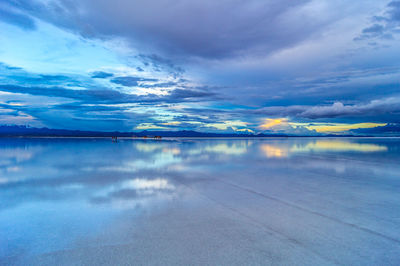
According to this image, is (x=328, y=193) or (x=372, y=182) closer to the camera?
(x=328, y=193)

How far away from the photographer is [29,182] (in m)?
9.55

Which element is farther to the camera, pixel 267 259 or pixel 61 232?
pixel 61 232

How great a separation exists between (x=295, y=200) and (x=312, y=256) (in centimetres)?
334

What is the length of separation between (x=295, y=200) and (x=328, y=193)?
163cm

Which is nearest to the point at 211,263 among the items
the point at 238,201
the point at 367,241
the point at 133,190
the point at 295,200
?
the point at 367,241

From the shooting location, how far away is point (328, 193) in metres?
7.79

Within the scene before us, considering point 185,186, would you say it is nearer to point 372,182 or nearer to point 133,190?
point 133,190

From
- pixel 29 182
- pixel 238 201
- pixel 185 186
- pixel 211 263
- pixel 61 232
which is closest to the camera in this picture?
pixel 211 263

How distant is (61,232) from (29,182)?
21.0ft

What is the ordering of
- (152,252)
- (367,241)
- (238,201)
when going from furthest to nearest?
1. (238,201)
2. (367,241)
3. (152,252)

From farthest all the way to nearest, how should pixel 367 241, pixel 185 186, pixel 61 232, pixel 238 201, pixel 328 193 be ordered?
pixel 185 186, pixel 328 193, pixel 238 201, pixel 61 232, pixel 367 241

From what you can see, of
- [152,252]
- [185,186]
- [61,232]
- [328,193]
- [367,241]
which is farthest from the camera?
[185,186]

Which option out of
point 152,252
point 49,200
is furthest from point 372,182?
point 49,200

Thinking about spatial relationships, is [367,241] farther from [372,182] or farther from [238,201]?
[372,182]
